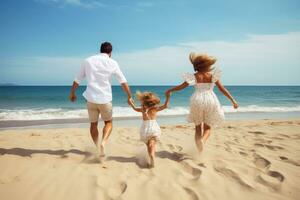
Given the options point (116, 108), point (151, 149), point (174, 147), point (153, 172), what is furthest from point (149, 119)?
point (116, 108)

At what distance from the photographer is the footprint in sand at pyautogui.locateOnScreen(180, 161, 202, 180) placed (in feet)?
11.8

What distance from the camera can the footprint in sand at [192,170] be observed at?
3.61 m

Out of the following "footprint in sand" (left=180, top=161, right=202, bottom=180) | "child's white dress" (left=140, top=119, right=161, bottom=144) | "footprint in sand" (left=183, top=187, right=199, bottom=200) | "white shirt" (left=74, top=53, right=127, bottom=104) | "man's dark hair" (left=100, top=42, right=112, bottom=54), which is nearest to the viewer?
"footprint in sand" (left=183, top=187, right=199, bottom=200)

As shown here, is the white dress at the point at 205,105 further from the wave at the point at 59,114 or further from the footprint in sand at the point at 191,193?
the wave at the point at 59,114

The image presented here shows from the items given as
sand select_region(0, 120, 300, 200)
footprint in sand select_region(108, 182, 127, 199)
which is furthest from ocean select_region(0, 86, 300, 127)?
footprint in sand select_region(108, 182, 127, 199)

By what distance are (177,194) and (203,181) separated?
1.65 ft

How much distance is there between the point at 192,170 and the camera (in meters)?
3.83

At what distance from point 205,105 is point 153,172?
155cm

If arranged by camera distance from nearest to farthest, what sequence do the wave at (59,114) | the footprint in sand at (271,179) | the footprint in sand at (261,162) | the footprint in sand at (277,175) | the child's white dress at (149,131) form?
the footprint in sand at (271,179)
the footprint in sand at (277,175)
the footprint in sand at (261,162)
the child's white dress at (149,131)
the wave at (59,114)

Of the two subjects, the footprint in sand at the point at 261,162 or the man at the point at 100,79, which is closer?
the footprint in sand at the point at 261,162

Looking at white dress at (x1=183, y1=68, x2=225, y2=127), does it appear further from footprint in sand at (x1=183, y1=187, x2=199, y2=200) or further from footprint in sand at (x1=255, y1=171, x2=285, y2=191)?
footprint in sand at (x1=183, y1=187, x2=199, y2=200)

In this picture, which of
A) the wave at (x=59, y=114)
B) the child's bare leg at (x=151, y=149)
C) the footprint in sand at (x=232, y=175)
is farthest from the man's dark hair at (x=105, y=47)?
the wave at (x=59, y=114)

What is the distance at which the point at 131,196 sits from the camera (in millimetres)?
2990

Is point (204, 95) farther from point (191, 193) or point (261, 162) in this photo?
point (191, 193)
